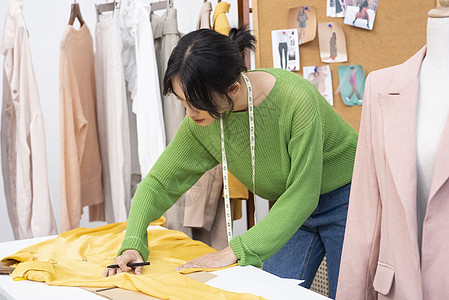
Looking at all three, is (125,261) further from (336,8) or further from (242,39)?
(336,8)

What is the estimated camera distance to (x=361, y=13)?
110 inches

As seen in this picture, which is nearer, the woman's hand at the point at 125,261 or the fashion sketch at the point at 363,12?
the woman's hand at the point at 125,261

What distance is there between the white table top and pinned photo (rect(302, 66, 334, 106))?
153cm

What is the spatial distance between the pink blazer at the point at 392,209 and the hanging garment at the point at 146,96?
1.66m

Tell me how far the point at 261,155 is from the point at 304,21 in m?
1.33

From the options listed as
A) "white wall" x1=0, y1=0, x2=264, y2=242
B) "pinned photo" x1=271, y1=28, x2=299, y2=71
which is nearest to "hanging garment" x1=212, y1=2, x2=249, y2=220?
"pinned photo" x1=271, y1=28, x2=299, y2=71

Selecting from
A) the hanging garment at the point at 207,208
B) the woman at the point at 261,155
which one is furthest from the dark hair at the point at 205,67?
the hanging garment at the point at 207,208

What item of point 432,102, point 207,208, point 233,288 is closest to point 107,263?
point 233,288

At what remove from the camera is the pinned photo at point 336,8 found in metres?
2.84

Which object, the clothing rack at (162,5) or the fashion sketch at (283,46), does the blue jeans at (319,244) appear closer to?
the fashion sketch at (283,46)

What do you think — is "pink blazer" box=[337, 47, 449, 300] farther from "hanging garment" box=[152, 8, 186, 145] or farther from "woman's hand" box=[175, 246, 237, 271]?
"hanging garment" box=[152, 8, 186, 145]

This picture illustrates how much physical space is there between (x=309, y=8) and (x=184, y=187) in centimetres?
141

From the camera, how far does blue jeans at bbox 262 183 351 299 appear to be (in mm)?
1945

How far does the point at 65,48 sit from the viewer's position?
284 cm
